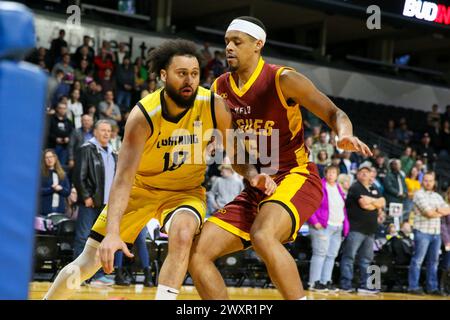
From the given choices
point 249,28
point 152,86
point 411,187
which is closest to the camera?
point 249,28

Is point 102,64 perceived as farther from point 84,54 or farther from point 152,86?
point 152,86

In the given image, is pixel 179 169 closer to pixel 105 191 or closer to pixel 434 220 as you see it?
pixel 105 191

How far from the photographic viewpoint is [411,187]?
48.6 feet

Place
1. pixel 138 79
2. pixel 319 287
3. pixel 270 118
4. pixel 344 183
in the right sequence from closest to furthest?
pixel 270 118 → pixel 319 287 → pixel 344 183 → pixel 138 79

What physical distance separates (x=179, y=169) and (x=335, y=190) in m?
6.27

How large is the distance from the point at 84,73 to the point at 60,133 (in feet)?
7.94

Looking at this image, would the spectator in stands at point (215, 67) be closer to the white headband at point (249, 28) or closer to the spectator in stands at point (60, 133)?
the spectator in stands at point (60, 133)

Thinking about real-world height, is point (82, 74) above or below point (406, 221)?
above

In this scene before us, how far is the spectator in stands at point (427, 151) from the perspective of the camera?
1830cm

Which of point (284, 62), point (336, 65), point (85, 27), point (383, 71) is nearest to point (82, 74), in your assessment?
point (85, 27)

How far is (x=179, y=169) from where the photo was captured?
17.0 ft

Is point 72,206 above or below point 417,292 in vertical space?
above

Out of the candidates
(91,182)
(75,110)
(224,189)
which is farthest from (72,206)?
(75,110)

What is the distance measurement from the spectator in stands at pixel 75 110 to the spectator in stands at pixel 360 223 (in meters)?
4.36
